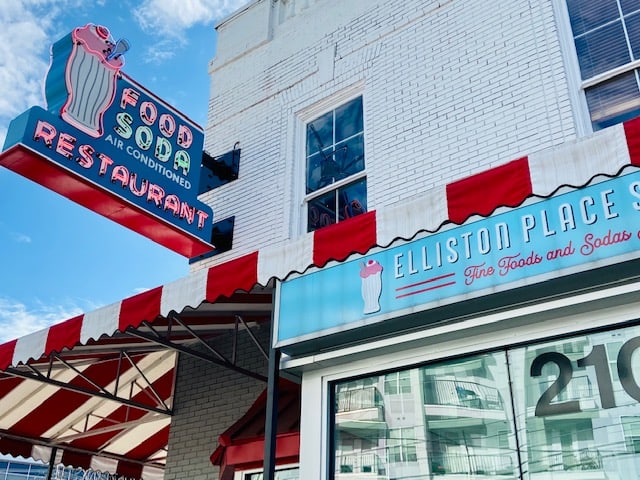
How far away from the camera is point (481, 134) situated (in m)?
5.62

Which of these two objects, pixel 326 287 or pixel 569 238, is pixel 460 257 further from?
pixel 326 287

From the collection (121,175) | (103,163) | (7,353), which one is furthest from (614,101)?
(7,353)

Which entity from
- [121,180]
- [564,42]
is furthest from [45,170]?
[564,42]

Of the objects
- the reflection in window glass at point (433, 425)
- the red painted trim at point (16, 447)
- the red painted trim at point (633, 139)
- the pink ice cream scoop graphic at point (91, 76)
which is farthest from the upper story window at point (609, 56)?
the red painted trim at point (16, 447)

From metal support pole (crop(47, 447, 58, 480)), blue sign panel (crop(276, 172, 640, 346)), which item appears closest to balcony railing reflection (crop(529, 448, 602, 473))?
blue sign panel (crop(276, 172, 640, 346))

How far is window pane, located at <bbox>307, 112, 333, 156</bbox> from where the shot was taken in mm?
7285

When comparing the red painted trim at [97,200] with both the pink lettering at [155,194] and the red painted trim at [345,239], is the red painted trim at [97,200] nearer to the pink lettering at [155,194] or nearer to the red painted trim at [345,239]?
the pink lettering at [155,194]

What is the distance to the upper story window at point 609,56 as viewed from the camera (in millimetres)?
5129

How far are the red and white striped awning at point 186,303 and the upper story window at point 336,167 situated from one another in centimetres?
137

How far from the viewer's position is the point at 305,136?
296 inches

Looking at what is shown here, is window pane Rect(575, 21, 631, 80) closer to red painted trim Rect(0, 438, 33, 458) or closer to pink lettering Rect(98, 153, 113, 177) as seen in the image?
pink lettering Rect(98, 153, 113, 177)

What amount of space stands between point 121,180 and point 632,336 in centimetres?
465

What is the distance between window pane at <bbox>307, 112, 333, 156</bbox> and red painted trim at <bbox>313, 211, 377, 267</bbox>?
3314 mm

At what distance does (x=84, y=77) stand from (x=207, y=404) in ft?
12.3
